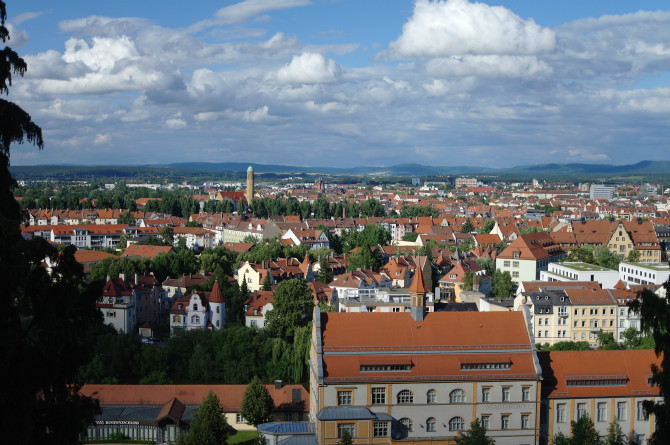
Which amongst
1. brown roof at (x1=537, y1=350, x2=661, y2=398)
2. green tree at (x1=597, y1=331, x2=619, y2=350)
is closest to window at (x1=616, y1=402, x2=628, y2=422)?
brown roof at (x1=537, y1=350, x2=661, y2=398)

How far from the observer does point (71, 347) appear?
13.3m

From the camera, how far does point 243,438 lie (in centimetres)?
3762

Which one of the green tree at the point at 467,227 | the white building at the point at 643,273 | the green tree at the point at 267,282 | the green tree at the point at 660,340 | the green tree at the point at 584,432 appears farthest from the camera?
the green tree at the point at 467,227

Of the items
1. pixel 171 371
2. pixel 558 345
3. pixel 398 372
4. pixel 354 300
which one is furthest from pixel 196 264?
pixel 398 372

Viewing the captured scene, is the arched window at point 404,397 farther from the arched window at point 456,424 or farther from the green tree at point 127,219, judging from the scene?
→ the green tree at point 127,219

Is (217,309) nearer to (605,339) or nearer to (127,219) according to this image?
(605,339)

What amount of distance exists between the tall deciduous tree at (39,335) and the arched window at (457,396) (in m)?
21.3

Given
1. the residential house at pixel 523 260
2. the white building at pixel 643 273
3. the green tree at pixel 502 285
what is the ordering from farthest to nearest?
the residential house at pixel 523 260
the white building at pixel 643 273
the green tree at pixel 502 285

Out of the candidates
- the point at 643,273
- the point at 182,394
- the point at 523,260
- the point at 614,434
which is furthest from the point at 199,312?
the point at 643,273

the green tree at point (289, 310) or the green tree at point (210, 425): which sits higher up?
the green tree at point (289, 310)

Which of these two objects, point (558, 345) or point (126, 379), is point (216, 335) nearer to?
point (126, 379)

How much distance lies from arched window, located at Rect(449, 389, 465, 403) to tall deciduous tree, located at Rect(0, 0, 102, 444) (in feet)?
70.0

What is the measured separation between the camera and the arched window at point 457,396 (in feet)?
107

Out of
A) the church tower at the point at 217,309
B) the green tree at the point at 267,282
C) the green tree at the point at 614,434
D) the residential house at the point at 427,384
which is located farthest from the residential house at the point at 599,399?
the green tree at the point at 267,282
